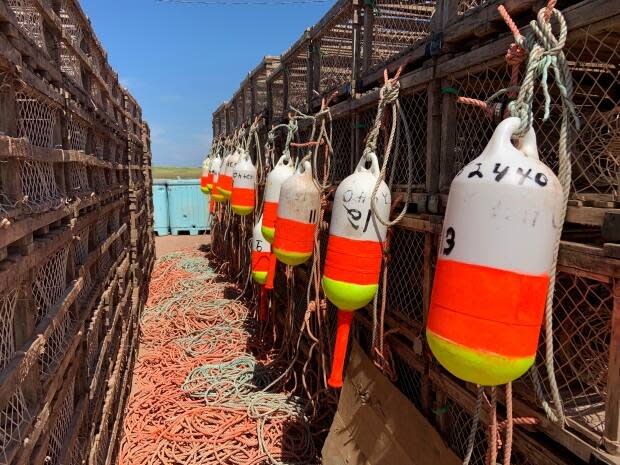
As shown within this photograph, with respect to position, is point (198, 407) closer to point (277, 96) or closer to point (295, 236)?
point (295, 236)

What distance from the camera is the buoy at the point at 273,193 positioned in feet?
13.8

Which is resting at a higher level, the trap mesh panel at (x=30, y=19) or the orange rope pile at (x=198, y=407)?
the trap mesh panel at (x=30, y=19)

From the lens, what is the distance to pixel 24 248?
1.75 m

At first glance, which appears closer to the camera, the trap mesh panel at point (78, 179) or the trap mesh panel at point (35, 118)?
the trap mesh panel at point (35, 118)

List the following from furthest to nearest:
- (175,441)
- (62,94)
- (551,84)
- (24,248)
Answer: (175,441) < (62,94) < (551,84) < (24,248)

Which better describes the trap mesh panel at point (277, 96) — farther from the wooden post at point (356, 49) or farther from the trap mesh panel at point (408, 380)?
the trap mesh panel at point (408, 380)

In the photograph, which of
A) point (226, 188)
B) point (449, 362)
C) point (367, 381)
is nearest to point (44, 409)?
point (449, 362)

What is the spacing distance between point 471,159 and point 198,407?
12.5ft

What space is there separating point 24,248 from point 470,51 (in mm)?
2073

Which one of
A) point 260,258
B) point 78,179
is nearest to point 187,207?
point 260,258

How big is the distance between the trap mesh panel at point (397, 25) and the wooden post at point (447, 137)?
679 millimetres

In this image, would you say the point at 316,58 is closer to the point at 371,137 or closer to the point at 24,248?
the point at 371,137

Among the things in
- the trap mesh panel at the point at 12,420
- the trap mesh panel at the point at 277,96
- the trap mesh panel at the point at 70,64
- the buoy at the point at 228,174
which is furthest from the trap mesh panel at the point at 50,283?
the buoy at the point at 228,174

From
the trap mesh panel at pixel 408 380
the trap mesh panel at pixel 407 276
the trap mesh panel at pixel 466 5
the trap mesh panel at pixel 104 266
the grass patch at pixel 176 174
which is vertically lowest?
the grass patch at pixel 176 174
